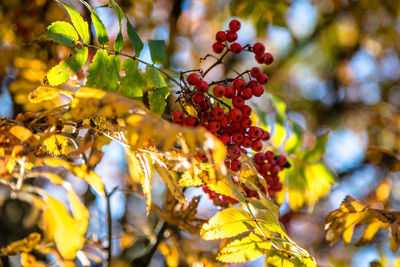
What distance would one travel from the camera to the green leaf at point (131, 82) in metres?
1.28

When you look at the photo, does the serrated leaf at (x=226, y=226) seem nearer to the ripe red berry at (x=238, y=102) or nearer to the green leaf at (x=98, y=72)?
the ripe red berry at (x=238, y=102)

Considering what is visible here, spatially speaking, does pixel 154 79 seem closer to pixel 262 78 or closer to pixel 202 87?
pixel 202 87

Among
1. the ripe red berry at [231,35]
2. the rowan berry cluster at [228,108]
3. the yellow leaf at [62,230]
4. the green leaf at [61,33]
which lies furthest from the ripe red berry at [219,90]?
the yellow leaf at [62,230]

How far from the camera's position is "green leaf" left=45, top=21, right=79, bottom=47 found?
1.17 metres

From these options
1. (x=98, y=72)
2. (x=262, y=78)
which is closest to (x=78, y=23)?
(x=98, y=72)

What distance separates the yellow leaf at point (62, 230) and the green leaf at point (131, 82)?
45 cm

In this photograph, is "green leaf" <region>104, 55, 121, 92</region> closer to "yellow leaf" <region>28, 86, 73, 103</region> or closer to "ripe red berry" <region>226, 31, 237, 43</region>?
"yellow leaf" <region>28, 86, 73, 103</region>

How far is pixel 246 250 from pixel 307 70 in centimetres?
408

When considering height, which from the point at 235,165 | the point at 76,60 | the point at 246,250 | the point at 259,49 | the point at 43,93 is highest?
the point at 259,49

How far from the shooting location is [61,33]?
119cm

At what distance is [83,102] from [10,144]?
30 centimetres

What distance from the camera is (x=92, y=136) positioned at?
51.9 inches

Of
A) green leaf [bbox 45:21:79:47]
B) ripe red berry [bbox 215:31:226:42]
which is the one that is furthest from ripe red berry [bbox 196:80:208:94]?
green leaf [bbox 45:21:79:47]

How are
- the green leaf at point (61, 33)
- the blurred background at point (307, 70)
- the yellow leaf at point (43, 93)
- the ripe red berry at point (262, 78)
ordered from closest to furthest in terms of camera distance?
the yellow leaf at point (43, 93) → the green leaf at point (61, 33) → the ripe red berry at point (262, 78) → the blurred background at point (307, 70)
